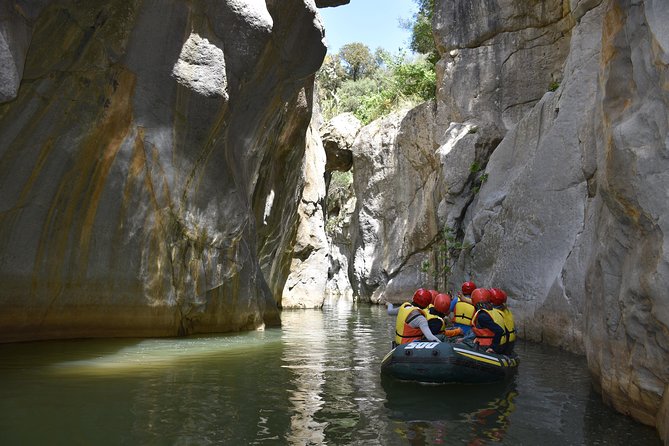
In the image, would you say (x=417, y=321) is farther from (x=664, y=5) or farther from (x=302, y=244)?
(x=302, y=244)

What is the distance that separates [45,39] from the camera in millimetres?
9070

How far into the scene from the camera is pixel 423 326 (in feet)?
30.5

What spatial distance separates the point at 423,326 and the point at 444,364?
989mm

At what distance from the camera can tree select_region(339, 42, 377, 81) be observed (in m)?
52.8

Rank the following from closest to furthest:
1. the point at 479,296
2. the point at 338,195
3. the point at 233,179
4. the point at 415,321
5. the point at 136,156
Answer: the point at 415,321 → the point at 479,296 → the point at 136,156 → the point at 233,179 → the point at 338,195

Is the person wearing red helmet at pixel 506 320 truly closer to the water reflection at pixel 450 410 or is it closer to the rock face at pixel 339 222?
the water reflection at pixel 450 410

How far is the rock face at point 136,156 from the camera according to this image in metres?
9.88

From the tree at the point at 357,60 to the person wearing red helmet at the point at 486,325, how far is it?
4500cm

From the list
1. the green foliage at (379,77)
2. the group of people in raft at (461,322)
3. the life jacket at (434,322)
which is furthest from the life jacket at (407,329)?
the green foliage at (379,77)

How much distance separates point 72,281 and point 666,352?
31.7ft

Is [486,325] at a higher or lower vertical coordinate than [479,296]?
lower

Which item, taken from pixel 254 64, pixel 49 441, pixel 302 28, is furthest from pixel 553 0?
pixel 49 441

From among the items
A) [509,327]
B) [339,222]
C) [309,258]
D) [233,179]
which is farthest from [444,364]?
[339,222]

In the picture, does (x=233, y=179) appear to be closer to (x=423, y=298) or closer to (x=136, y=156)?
(x=136, y=156)
